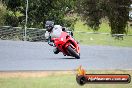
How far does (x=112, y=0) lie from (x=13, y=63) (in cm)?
197

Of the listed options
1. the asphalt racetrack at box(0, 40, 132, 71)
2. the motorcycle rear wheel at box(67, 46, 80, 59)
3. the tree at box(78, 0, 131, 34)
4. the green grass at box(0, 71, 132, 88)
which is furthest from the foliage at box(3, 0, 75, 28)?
the green grass at box(0, 71, 132, 88)

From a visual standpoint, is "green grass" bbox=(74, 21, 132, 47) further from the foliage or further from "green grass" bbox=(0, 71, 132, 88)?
"green grass" bbox=(0, 71, 132, 88)

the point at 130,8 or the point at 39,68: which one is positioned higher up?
the point at 130,8

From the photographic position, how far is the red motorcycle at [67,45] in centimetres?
605

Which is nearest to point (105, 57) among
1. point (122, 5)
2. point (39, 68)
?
point (122, 5)

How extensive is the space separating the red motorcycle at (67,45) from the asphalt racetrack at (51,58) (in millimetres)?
137

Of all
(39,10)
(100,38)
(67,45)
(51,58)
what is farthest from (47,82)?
(39,10)

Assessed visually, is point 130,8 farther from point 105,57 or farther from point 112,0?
point 105,57

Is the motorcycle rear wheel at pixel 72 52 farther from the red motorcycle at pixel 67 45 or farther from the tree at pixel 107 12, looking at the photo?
the tree at pixel 107 12

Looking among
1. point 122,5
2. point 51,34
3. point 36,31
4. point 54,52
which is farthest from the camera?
point 122,5

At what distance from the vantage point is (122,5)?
24.5 feet

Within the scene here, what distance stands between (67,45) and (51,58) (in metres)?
0.58

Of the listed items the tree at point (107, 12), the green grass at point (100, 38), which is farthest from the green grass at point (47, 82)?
the tree at point (107, 12)

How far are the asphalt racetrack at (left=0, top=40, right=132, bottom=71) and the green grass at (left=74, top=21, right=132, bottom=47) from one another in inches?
2.9
